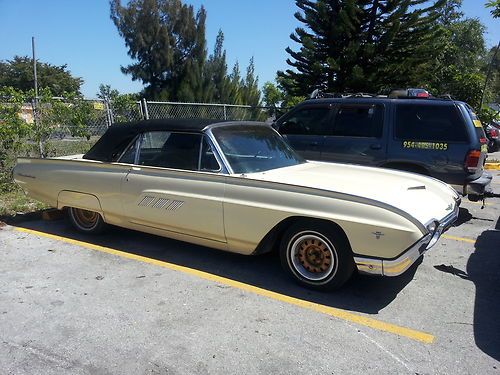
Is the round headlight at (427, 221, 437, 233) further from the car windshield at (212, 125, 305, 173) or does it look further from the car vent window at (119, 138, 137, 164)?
the car vent window at (119, 138, 137, 164)

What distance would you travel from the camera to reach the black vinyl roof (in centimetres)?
489

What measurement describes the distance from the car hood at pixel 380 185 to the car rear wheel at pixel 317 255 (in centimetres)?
38

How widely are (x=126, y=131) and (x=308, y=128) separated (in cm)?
339

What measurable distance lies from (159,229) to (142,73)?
28828 millimetres

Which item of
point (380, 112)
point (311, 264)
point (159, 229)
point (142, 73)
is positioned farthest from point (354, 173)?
point (142, 73)

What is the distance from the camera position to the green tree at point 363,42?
20.1m

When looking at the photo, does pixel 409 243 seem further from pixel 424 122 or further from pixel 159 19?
pixel 159 19

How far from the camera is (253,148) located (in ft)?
16.0

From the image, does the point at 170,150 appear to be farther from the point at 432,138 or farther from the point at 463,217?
the point at 463,217

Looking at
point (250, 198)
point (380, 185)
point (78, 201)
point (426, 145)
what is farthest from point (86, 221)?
point (426, 145)

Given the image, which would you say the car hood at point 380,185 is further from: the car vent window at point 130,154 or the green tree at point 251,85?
the green tree at point 251,85

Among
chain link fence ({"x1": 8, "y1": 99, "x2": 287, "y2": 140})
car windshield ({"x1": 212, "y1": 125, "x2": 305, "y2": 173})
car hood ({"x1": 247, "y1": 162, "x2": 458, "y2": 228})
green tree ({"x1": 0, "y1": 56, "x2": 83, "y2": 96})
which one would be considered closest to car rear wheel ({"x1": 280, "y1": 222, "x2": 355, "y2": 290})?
car hood ({"x1": 247, "y1": 162, "x2": 458, "y2": 228})

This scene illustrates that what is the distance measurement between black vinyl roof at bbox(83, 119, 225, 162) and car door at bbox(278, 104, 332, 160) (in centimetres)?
289

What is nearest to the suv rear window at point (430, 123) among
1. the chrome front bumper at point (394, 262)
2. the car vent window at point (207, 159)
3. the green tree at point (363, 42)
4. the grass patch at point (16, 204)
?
the chrome front bumper at point (394, 262)
